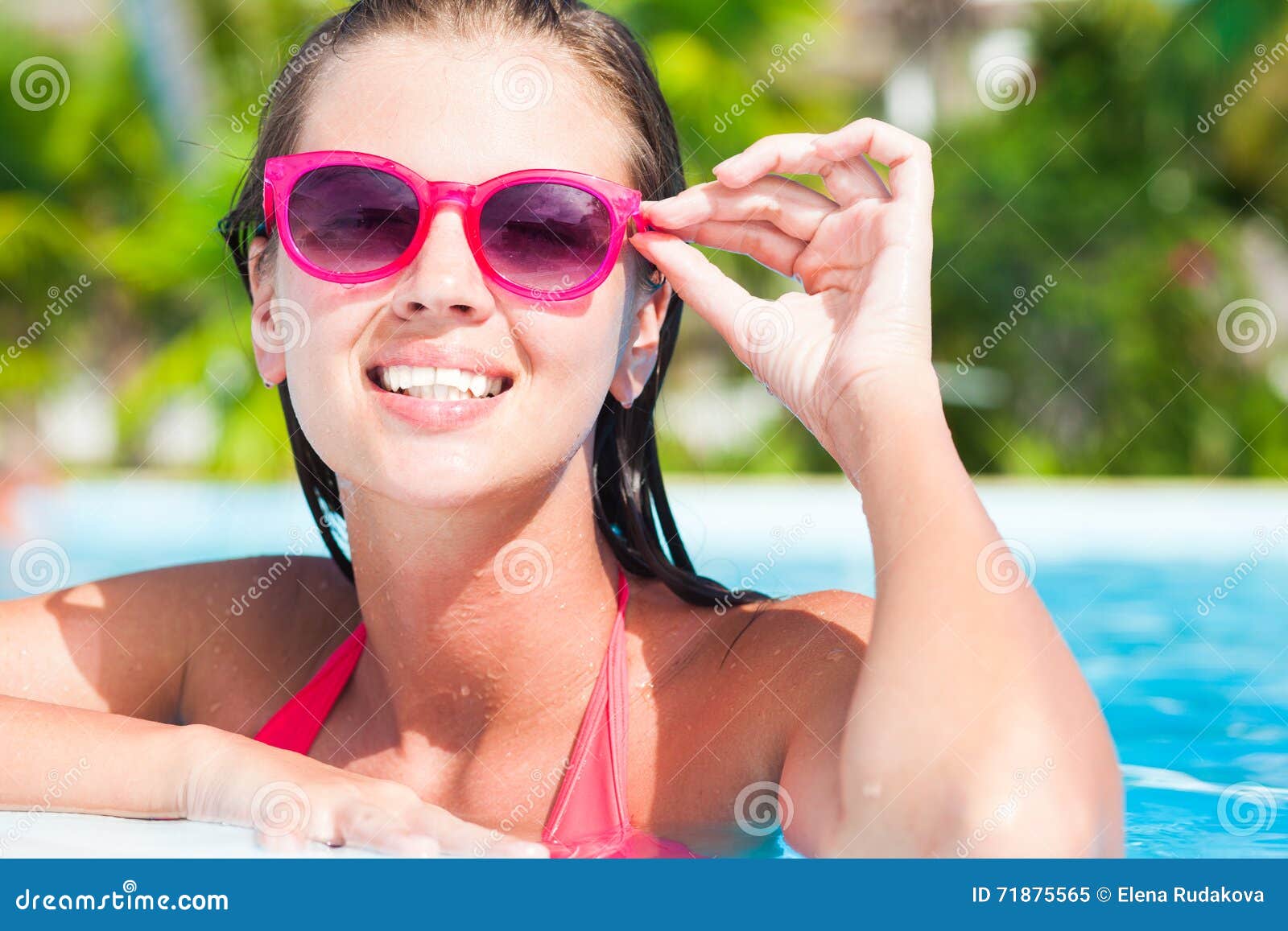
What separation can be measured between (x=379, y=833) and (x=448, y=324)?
901 mm

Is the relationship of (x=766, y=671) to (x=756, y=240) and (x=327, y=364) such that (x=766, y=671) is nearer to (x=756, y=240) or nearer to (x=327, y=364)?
(x=756, y=240)

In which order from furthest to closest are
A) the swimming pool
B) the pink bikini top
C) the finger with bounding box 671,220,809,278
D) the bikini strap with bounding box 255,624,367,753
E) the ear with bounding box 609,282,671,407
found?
1. the swimming pool
2. the bikini strap with bounding box 255,624,367,753
3. the ear with bounding box 609,282,671,407
4. the finger with bounding box 671,220,809,278
5. the pink bikini top

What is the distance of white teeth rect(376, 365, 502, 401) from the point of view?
2.41 metres

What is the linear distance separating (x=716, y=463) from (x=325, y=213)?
9974 mm

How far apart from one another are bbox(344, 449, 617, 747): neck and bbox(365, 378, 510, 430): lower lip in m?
0.29

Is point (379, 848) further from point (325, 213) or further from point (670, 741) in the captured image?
point (325, 213)

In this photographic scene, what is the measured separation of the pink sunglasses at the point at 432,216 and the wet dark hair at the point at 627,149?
226 mm

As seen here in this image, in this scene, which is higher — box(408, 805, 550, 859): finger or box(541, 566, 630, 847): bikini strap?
box(541, 566, 630, 847): bikini strap

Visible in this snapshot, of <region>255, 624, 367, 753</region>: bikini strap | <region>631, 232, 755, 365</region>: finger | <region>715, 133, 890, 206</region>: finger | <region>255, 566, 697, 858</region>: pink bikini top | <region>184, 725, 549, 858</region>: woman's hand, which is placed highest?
<region>715, 133, 890, 206</region>: finger

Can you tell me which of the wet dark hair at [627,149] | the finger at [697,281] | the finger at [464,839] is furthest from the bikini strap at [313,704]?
the finger at [697,281]

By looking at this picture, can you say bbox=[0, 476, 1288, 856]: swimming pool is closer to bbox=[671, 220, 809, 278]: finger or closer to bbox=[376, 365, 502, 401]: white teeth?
bbox=[671, 220, 809, 278]: finger

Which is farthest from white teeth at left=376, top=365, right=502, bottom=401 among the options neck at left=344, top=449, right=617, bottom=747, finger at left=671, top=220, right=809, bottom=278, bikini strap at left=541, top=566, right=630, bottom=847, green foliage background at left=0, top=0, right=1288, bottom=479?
green foliage background at left=0, top=0, right=1288, bottom=479

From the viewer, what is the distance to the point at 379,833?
205 centimetres

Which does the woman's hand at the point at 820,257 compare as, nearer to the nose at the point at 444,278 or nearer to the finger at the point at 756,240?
the finger at the point at 756,240
